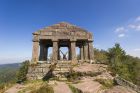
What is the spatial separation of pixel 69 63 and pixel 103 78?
508 cm

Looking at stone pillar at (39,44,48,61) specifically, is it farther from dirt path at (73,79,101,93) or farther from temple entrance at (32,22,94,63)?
dirt path at (73,79,101,93)

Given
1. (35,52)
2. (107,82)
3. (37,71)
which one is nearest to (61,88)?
(107,82)

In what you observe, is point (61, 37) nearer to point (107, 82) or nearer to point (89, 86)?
point (107, 82)

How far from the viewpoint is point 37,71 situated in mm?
18578

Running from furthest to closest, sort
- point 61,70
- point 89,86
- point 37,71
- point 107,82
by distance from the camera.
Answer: point 37,71 < point 61,70 < point 107,82 < point 89,86

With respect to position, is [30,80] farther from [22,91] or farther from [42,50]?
[42,50]

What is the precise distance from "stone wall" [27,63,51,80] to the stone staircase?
1.67 metres

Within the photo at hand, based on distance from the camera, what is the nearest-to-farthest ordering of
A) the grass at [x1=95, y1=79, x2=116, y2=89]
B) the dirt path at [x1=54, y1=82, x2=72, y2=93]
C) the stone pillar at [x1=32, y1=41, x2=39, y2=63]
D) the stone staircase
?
1. the dirt path at [x1=54, y1=82, x2=72, y2=93]
2. the grass at [x1=95, y1=79, x2=116, y2=89]
3. the stone staircase
4. the stone pillar at [x1=32, y1=41, x2=39, y2=63]

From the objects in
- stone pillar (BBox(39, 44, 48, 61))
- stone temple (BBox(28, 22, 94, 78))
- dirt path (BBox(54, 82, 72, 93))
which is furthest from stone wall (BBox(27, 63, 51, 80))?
dirt path (BBox(54, 82, 72, 93))

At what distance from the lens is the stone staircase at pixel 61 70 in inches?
642

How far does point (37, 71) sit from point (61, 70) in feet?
10.6

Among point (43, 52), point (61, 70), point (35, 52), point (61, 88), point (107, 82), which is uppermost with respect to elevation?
point (43, 52)

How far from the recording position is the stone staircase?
16.3 m

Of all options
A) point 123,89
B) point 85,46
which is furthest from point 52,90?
point 85,46
